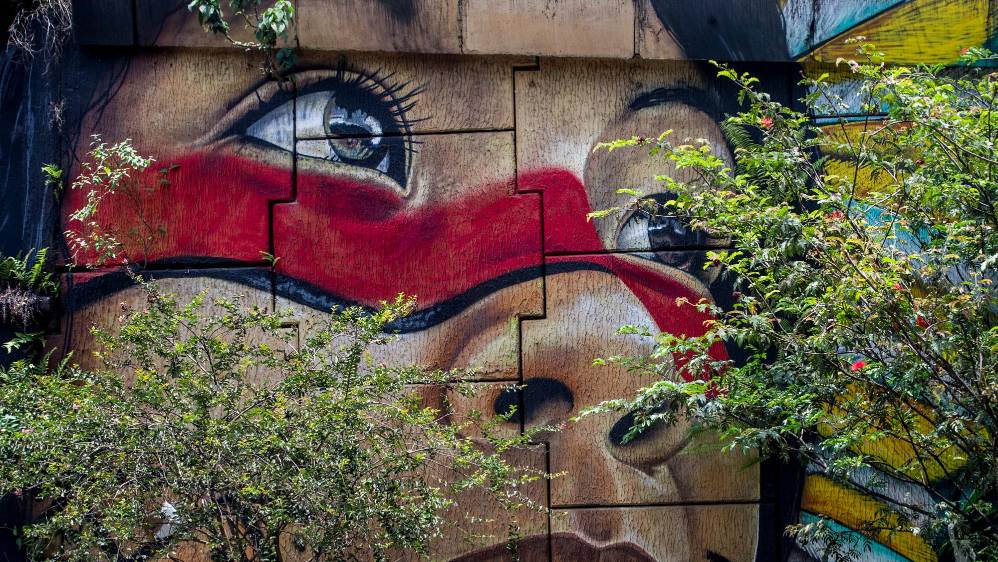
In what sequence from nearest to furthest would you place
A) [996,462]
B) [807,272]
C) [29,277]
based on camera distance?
1. [996,462]
2. [807,272]
3. [29,277]

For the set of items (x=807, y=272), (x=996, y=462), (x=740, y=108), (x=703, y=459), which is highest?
(x=740, y=108)

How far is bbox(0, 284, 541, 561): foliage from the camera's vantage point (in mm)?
3578

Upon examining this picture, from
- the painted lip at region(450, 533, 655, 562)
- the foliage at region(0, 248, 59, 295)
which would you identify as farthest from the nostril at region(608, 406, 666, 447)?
the foliage at region(0, 248, 59, 295)

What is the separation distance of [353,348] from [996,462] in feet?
8.28

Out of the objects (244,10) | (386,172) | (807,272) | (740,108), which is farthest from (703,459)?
(244,10)

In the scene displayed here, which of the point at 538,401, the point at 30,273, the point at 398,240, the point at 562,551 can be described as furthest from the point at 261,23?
the point at 562,551

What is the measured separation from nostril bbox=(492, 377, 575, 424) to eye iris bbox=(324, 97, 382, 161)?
4.70 ft

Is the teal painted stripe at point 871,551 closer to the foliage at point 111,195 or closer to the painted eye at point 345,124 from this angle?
the painted eye at point 345,124

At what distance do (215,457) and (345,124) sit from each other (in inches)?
78.9

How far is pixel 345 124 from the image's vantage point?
496 centimetres

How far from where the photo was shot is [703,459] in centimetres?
498

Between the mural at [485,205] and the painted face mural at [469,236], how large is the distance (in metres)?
0.01

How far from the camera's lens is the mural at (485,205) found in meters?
4.86

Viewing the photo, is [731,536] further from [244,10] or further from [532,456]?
[244,10]
